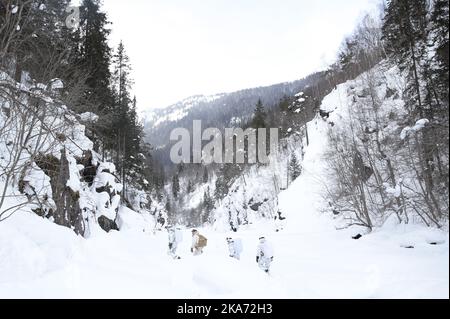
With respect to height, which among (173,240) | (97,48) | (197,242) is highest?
(97,48)

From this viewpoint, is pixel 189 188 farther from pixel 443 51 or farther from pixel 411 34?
pixel 443 51

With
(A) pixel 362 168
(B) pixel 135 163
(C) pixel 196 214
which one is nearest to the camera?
(A) pixel 362 168

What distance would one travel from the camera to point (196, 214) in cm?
11056

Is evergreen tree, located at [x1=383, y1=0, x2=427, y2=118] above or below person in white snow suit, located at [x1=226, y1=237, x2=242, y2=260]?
above

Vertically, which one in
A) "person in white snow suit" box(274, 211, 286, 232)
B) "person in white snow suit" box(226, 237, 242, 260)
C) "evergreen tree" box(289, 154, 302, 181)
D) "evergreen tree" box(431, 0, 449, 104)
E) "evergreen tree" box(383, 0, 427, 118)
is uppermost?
"evergreen tree" box(383, 0, 427, 118)

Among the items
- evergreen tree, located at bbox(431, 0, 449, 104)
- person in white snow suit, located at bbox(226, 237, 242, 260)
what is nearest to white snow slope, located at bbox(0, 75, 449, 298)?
person in white snow suit, located at bbox(226, 237, 242, 260)

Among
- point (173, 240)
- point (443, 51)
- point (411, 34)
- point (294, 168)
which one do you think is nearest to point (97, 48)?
point (173, 240)

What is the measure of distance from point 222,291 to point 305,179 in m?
35.8

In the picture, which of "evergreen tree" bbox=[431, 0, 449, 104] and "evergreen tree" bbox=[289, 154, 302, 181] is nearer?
"evergreen tree" bbox=[431, 0, 449, 104]

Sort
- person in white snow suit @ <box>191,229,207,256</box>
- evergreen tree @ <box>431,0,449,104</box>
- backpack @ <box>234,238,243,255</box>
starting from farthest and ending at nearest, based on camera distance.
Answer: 1. person in white snow suit @ <box>191,229,207,256</box>
2. backpack @ <box>234,238,243,255</box>
3. evergreen tree @ <box>431,0,449,104</box>

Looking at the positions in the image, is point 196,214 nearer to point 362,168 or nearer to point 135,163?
point 135,163

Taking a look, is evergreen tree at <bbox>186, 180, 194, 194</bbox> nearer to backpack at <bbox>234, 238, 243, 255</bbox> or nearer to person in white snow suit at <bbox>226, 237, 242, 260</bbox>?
person in white snow suit at <bbox>226, 237, 242, 260</bbox>

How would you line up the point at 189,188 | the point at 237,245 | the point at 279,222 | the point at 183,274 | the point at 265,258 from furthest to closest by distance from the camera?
the point at 189,188
the point at 279,222
the point at 237,245
the point at 265,258
the point at 183,274
